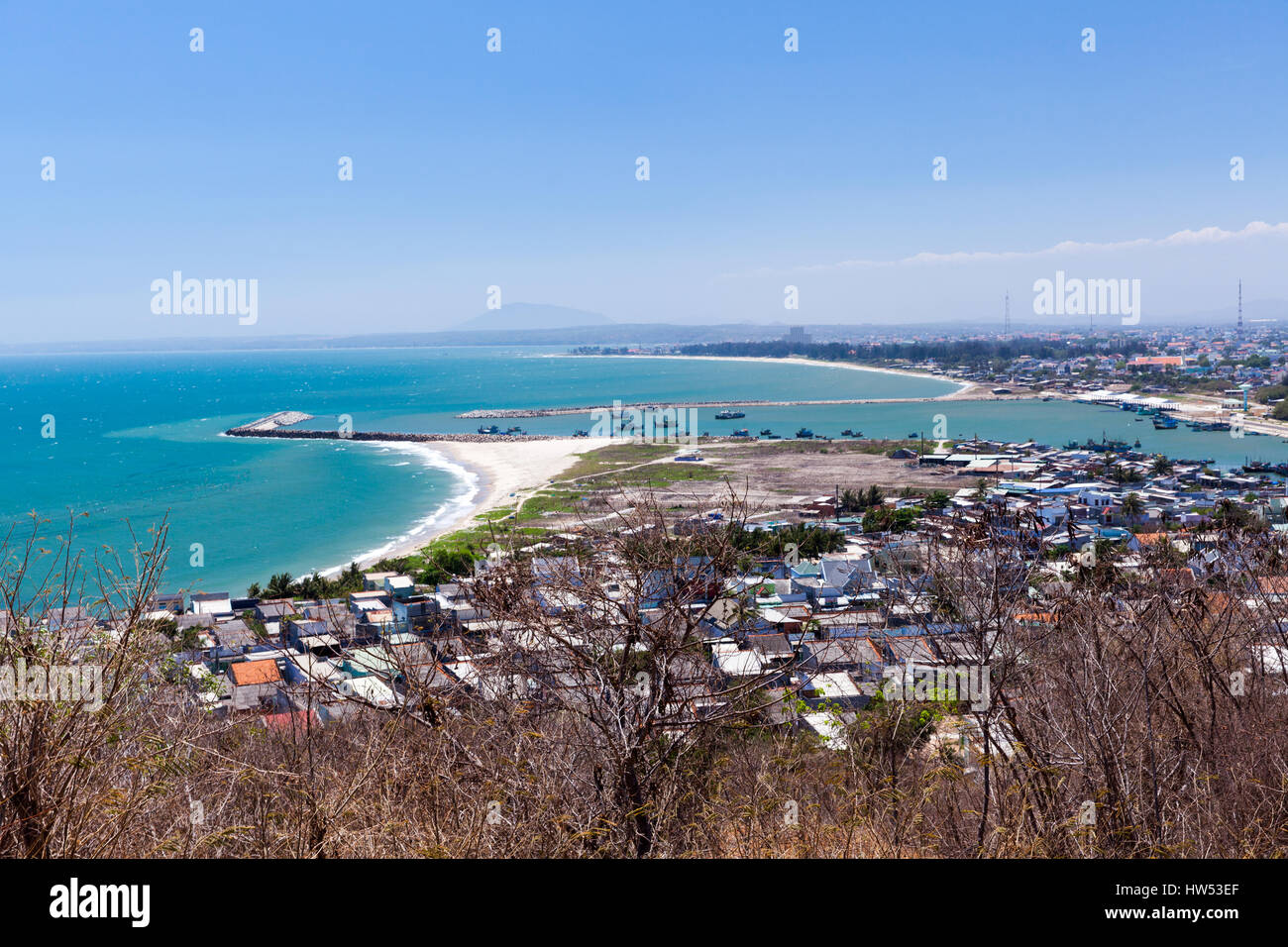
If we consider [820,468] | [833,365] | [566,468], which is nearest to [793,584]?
[820,468]

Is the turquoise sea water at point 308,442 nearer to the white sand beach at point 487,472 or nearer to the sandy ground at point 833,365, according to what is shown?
the white sand beach at point 487,472

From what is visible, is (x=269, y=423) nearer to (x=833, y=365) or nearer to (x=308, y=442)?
(x=308, y=442)

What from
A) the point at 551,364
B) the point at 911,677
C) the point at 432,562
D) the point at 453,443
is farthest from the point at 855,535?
the point at 551,364

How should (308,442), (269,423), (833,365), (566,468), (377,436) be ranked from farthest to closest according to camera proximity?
1. (833,365)
2. (269,423)
3. (377,436)
4. (308,442)
5. (566,468)

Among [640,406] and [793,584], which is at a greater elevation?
[640,406]

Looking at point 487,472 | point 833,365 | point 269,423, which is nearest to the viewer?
point 487,472
